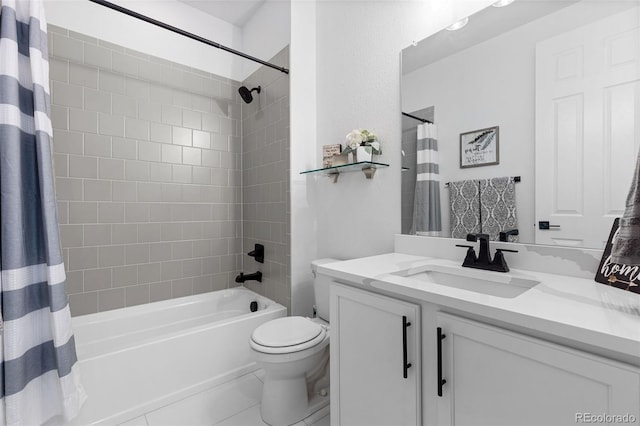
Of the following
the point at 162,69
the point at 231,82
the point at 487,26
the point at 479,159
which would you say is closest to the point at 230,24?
the point at 231,82

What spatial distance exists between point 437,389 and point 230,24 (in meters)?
3.12

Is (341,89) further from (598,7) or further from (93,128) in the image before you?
(93,128)

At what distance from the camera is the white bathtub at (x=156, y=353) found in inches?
58.9

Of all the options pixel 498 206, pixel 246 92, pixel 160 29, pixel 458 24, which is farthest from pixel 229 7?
pixel 498 206

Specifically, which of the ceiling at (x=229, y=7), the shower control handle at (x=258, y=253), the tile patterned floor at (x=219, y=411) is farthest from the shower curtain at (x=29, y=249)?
the ceiling at (x=229, y=7)

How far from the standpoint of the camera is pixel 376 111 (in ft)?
5.86

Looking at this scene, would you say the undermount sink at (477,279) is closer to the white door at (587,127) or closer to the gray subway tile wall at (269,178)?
the white door at (587,127)

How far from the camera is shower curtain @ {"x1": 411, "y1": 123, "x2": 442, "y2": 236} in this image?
148 centimetres

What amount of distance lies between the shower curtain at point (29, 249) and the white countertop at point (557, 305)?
4.35 ft

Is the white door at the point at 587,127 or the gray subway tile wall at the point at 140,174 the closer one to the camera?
the white door at the point at 587,127

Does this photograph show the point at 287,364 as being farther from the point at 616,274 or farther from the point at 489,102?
the point at 489,102

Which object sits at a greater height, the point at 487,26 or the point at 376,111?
the point at 487,26

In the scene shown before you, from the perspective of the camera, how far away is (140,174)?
221cm

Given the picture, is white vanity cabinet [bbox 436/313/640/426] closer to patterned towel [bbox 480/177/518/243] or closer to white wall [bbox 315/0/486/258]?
patterned towel [bbox 480/177/518/243]
